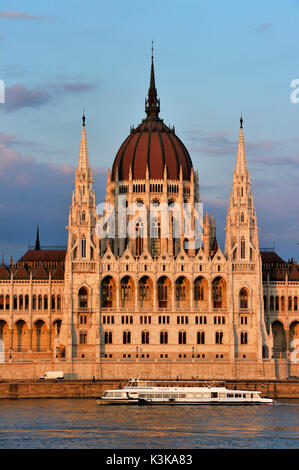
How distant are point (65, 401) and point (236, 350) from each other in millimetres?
29813

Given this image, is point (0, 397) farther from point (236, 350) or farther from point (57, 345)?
point (236, 350)

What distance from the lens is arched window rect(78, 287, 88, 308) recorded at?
545ft

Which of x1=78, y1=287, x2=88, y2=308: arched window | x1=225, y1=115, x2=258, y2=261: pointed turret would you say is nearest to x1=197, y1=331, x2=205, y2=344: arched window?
x1=225, y1=115, x2=258, y2=261: pointed turret

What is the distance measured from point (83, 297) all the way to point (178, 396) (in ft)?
97.6

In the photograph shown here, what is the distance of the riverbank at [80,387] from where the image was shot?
150 m

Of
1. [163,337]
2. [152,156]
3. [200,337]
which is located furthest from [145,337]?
[152,156]

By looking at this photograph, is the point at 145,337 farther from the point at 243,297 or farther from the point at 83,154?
the point at 83,154

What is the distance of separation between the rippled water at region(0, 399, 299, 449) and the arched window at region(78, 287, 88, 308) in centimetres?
2557

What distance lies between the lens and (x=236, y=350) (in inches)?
6526

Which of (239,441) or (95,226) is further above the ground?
(95,226)

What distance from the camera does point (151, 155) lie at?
180 m
